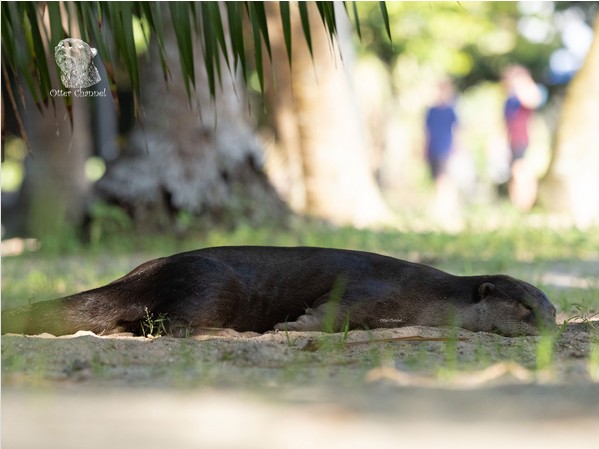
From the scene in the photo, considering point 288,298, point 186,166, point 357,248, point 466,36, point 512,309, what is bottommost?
point 357,248

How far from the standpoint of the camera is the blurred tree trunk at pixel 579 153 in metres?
13.2

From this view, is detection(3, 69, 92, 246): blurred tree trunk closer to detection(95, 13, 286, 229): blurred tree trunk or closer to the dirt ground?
detection(95, 13, 286, 229): blurred tree trunk

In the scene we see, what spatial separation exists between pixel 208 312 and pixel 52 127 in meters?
7.79

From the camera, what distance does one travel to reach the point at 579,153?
524 inches


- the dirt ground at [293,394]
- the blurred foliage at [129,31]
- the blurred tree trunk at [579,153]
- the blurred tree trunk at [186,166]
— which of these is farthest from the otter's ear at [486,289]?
the blurred tree trunk at [579,153]

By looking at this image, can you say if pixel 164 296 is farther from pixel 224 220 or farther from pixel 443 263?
pixel 224 220

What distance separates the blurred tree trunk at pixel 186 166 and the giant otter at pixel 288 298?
5.05 meters

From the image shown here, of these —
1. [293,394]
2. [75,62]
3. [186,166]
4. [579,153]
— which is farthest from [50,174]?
[293,394]

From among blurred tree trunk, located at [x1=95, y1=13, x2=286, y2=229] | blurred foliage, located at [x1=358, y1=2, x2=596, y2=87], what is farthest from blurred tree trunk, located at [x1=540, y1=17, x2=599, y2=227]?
blurred foliage, located at [x1=358, y1=2, x2=596, y2=87]

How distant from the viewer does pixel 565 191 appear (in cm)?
1333

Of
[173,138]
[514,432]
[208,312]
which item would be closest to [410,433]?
[514,432]

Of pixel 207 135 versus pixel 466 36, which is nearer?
pixel 207 135

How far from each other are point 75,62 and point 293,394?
2792mm

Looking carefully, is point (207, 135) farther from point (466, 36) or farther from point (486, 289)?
point (466, 36)
